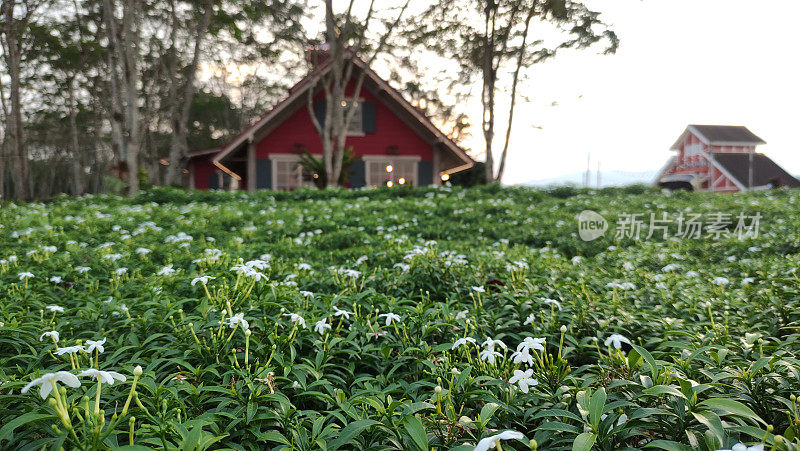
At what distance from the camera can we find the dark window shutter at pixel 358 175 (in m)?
15.8

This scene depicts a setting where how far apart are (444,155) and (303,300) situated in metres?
15.1

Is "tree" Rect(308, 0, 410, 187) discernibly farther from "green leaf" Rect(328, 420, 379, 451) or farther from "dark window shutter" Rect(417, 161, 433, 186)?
"green leaf" Rect(328, 420, 379, 451)

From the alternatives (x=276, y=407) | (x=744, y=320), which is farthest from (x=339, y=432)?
(x=744, y=320)

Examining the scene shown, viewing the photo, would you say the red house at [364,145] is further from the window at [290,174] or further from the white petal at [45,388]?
the white petal at [45,388]

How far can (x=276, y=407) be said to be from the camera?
1.69 metres

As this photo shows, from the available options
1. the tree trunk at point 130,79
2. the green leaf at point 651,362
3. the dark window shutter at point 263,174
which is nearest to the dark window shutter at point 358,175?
the dark window shutter at point 263,174

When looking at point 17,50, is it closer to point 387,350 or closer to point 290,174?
point 290,174

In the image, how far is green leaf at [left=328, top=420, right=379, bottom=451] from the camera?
143 cm

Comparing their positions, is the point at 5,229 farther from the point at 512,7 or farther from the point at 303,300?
the point at 512,7

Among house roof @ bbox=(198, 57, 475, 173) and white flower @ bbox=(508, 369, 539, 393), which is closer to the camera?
white flower @ bbox=(508, 369, 539, 393)

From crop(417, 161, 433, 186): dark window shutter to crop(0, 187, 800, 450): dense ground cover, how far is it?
38.7 ft

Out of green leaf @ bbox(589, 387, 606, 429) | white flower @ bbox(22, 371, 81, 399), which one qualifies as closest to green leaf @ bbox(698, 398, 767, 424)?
green leaf @ bbox(589, 387, 606, 429)

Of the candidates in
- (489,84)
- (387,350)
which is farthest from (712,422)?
(489,84)

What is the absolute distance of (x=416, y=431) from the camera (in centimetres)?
141
